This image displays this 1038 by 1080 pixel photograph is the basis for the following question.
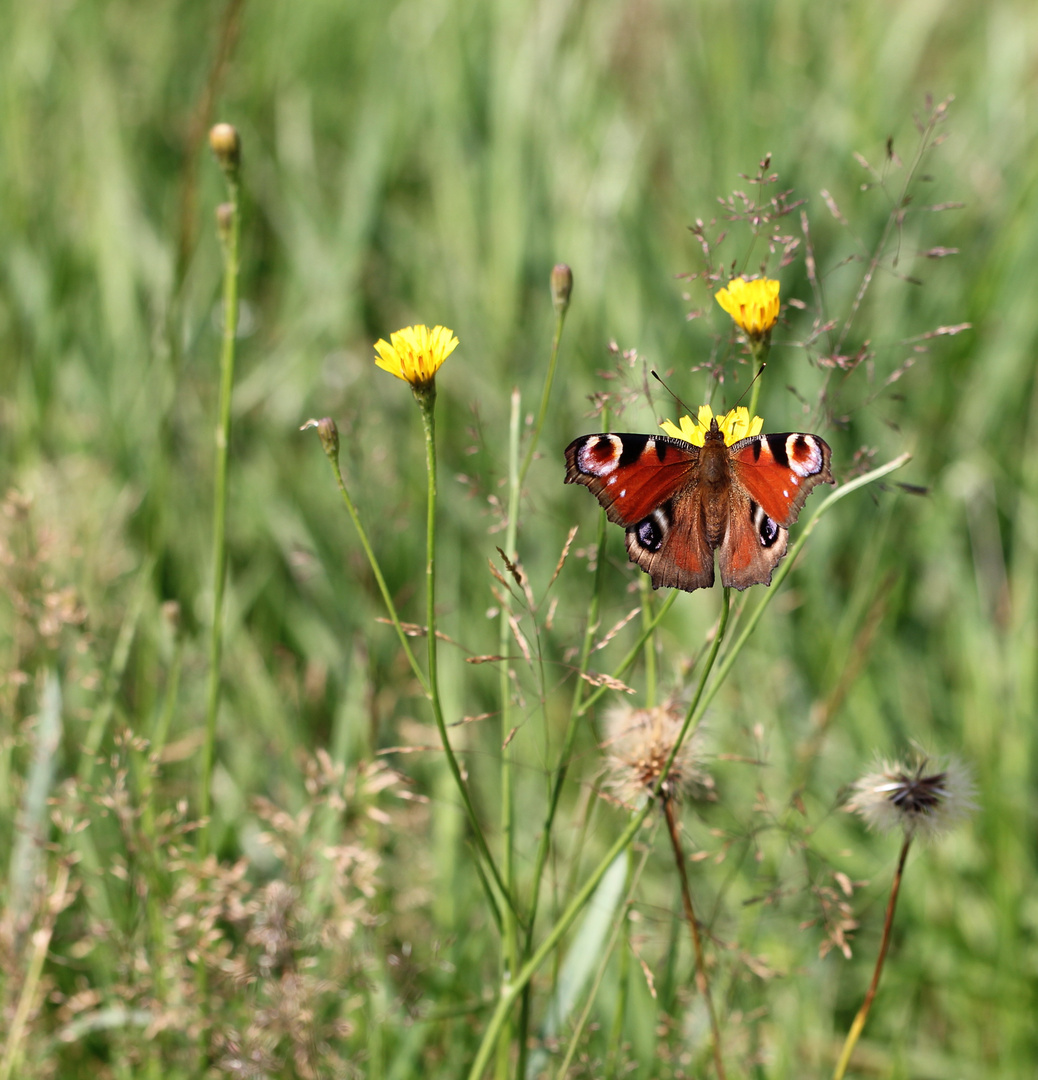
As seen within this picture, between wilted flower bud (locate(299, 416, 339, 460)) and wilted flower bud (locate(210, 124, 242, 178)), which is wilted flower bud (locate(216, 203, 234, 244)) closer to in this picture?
wilted flower bud (locate(210, 124, 242, 178))

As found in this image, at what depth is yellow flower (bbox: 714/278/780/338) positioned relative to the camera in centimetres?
93

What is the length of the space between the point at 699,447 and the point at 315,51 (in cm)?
272

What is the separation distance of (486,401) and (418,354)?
5.23 ft

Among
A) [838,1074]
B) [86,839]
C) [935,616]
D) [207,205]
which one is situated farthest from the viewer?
[207,205]

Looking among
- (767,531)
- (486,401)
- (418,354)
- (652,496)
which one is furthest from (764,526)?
(486,401)

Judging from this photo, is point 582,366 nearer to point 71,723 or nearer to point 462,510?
point 462,510

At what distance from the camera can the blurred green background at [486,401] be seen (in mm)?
1639

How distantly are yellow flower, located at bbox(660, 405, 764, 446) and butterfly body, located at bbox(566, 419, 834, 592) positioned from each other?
0.05ft

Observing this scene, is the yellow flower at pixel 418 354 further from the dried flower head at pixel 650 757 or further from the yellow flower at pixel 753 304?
the dried flower head at pixel 650 757

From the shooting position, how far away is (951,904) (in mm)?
1811

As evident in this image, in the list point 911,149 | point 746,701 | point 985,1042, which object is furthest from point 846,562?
point 911,149

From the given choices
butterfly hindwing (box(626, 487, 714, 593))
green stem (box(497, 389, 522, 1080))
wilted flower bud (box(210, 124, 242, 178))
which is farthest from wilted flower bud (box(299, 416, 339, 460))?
wilted flower bud (box(210, 124, 242, 178))

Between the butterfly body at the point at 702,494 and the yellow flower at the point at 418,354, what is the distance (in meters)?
0.15

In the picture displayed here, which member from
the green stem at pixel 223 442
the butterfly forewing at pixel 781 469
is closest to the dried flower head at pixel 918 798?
the butterfly forewing at pixel 781 469
